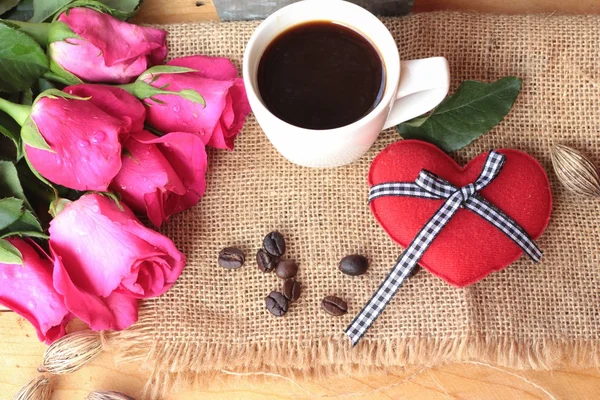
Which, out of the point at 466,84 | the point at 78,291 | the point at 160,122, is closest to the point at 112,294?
the point at 78,291

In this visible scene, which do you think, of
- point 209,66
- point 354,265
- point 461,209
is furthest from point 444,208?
point 209,66

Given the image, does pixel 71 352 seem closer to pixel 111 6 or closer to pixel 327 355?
pixel 327 355

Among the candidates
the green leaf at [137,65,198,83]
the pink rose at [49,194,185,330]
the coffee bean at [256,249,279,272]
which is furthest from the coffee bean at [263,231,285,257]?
the green leaf at [137,65,198,83]

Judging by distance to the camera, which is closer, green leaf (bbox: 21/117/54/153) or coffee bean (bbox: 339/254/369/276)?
green leaf (bbox: 21/117/54/153)

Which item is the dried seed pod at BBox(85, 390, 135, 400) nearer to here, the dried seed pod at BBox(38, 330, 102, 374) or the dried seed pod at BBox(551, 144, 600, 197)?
the dried seed pod at BBox(38, 330, 102, 374)

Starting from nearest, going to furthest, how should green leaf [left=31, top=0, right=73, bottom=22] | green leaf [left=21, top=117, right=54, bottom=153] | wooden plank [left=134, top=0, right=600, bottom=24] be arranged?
green leaf [left=21, top=117, right=54, bottom=153] < green leaf [left=31, top=0, right=73, bottom=22] < wooden plank [left=134, top=0, right=600, bottom=24]
